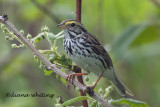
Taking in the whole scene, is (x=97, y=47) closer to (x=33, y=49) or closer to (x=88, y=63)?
(x=88, y=63)

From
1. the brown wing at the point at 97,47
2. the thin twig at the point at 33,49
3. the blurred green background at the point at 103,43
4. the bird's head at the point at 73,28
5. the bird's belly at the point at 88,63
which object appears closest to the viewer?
the thin twig at the point at 33,49

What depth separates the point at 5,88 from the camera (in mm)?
6020

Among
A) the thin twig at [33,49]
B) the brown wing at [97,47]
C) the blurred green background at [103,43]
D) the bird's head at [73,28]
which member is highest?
the blurred green background at [103,43]

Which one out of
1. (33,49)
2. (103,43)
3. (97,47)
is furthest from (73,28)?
(33,49)

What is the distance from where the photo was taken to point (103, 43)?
5078 mm

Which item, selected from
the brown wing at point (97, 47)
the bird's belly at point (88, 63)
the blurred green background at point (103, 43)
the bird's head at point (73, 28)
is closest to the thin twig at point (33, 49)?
the bird's belly at point (88, 63)

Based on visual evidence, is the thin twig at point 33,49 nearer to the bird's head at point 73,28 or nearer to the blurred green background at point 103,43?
the bird's head at point 73,28

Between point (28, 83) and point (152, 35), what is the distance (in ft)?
7.76

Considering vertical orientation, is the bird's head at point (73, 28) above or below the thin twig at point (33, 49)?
above

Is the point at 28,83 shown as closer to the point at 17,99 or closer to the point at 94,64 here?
the point at 17,99

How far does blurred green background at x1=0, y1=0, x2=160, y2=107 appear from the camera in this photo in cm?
493

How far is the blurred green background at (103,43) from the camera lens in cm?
493

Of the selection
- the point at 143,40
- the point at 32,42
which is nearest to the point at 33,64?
the point at 143,40

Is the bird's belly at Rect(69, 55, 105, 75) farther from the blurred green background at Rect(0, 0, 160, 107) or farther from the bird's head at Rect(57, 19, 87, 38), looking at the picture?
the blurred green background at Rect(0, 0, 160, 107)
